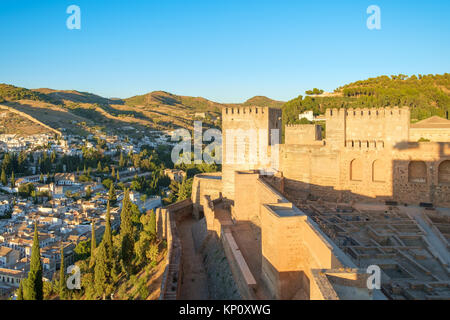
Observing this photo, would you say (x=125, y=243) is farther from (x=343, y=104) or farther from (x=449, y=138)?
(x=343, y=104)

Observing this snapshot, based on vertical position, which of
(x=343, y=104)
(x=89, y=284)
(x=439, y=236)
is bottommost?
(x=89, y=284)

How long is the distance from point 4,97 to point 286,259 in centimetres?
10940

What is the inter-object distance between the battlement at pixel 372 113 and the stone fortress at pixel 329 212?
0.13 feet

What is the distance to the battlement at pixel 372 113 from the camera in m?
13.7

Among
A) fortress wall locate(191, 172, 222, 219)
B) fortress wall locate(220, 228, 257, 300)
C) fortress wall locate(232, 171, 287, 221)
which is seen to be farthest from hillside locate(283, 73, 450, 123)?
fortress wall locate(220, 228, 257, 300)

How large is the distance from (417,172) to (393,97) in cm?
2233

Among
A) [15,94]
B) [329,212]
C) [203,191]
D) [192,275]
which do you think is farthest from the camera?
[15,94]

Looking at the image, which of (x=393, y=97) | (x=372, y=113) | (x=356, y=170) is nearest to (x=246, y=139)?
(x=356, y=170)

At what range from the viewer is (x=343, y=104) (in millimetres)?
36062

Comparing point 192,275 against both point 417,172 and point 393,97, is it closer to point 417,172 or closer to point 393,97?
point 417,172

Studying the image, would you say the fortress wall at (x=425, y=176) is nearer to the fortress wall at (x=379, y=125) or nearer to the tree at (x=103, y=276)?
the fortress wall at (x=379, y=125)

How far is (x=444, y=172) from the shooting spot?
13.4 metres
